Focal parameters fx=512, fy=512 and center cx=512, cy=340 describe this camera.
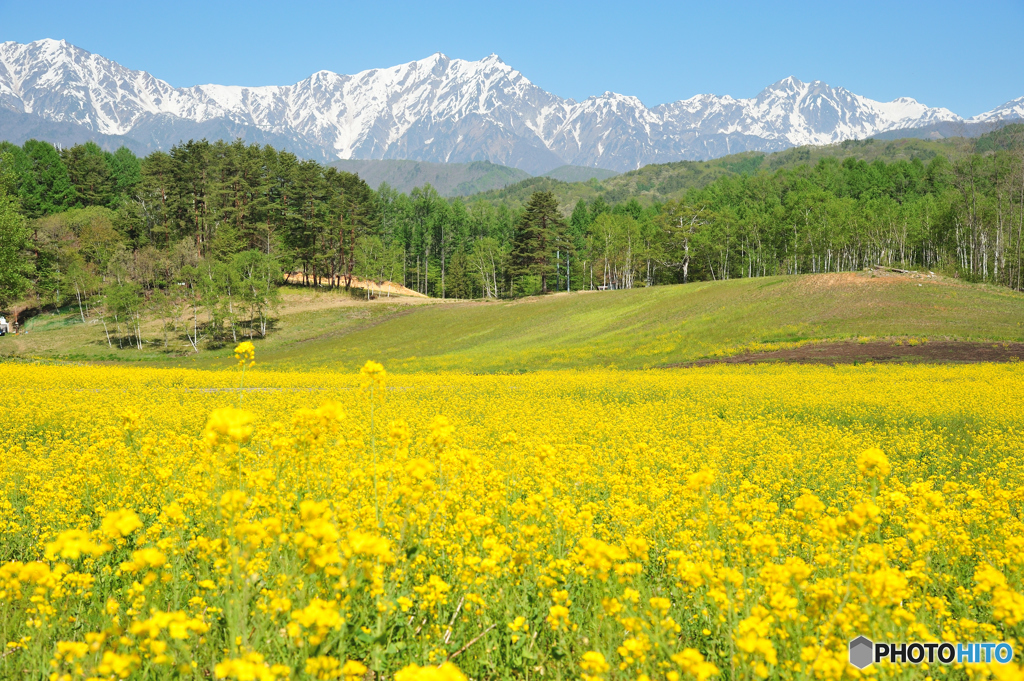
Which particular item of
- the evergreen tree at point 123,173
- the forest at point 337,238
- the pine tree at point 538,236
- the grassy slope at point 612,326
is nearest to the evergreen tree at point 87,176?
the forest at point 337,238

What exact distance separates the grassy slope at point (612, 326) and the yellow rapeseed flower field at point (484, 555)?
25317 millimetres

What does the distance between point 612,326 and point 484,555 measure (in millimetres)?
41991

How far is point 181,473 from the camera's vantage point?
23.4ft

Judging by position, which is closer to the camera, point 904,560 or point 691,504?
point 904,560

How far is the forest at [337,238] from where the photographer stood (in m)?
56.6

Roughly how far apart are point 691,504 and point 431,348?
134 feet

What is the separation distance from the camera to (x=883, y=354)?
2788cm

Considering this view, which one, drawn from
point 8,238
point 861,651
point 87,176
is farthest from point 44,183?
point 861,651

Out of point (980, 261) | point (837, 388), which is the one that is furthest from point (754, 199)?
point (837, 388)

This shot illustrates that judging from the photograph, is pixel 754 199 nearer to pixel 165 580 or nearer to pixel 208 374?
pixel 208 374

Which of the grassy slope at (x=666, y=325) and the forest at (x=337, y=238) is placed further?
the forest at (x=337, y=238)

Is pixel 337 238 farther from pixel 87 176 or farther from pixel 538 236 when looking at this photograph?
pixel 87 176

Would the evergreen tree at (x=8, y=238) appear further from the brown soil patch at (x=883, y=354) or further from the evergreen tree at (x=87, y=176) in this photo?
the brown soil patch at (x=883, y=354)

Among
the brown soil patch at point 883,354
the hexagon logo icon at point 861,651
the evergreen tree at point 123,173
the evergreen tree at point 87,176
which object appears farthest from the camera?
the evergreen tree at point 123,173
